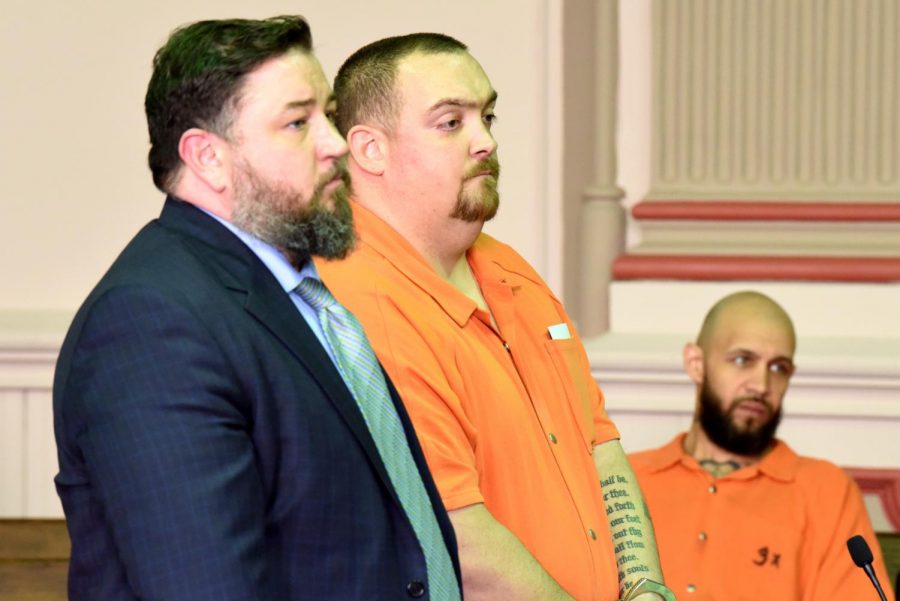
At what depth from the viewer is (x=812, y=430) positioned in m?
4.02

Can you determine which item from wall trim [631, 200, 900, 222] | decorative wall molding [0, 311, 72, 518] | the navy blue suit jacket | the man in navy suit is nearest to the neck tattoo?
wall trim [631, 200, 900, 222]

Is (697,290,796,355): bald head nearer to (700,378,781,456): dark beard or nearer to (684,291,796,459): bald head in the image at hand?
(684,291,796,459): bald head

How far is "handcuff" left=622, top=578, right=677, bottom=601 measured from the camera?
2168 mm

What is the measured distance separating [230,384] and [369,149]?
806 mm

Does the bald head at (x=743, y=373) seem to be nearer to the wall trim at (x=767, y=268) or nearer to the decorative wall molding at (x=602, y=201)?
the wall trim at (x=767, y=268)

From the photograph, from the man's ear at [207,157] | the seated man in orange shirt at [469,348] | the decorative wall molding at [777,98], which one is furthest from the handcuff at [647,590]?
the decorative wall molding at [777,98]

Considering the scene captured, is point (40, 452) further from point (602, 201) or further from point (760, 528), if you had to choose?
point (760, 528)

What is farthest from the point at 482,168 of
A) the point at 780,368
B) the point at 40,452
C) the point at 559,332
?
the point at 40,452

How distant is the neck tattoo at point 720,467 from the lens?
3.56 meters

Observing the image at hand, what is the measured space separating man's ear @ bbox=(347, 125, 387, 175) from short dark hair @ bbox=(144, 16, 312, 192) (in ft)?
1.92

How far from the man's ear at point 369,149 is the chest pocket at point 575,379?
38 cm

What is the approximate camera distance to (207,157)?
1590 millimetres

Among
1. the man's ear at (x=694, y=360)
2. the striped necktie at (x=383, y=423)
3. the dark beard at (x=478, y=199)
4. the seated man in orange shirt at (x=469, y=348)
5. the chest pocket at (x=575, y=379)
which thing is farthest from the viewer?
the man's ear at (x=694, y=360)

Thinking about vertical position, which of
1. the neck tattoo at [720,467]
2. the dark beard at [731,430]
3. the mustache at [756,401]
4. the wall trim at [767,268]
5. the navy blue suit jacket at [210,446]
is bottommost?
the neck tattoo at [720,467]
